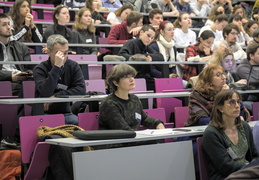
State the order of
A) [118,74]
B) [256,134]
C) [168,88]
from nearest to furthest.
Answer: [256,134] < [118,74] < [168,88]

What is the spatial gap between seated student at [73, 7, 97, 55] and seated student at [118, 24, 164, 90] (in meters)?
0.89

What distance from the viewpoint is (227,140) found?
331 cm

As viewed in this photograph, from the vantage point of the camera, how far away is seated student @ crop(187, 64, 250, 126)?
389 cm

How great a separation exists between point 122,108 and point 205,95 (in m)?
0.71

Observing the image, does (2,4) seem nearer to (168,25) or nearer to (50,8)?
(50,8)

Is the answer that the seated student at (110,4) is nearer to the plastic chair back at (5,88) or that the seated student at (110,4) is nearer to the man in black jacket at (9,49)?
the man in black jacket at (9,49)

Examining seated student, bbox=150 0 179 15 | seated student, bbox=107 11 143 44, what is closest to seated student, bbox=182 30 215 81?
seated student, bbox=107 11 143 44

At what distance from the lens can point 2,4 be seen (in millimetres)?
7352

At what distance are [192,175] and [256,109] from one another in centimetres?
159

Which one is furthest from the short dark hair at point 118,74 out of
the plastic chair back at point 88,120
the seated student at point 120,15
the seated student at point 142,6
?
the seated student at point 142,6

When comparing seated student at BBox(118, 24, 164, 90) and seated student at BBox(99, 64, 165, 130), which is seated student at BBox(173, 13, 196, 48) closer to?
seated student at BBox(118, 24, 164, 90)

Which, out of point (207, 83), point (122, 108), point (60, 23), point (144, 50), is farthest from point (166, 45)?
point (122, 108)

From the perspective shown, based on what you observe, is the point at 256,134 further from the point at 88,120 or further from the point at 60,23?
the point at 60,23

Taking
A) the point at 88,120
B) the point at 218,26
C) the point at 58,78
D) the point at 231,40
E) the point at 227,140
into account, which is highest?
the point at 218,26
